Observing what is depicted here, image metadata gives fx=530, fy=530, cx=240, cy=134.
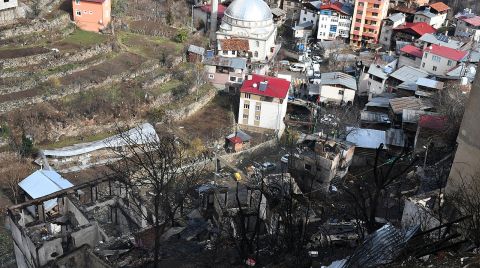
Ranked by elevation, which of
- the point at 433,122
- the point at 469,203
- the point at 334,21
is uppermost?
the point at 469,203

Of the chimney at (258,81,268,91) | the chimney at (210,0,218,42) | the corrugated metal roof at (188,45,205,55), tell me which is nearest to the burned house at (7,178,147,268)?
the chimney at (258,81,268,91)

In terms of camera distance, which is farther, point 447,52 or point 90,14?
point 447,52

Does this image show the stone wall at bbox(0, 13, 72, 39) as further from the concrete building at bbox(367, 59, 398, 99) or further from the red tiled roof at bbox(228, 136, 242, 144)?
the concrete building at bbox(367, 59, 398, 99)

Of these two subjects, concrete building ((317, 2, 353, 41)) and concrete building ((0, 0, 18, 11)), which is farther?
concrete building ((317, 2, 353, 41))

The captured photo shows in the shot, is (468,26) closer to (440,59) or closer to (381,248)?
(440,59)

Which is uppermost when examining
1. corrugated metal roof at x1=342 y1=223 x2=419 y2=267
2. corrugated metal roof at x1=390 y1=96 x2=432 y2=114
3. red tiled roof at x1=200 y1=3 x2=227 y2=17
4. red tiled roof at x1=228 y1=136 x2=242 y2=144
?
corrugated metal roof at x1=342 y1=223 x2=419 y2=267

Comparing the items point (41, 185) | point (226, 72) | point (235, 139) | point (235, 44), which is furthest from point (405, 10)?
point (41, 185)

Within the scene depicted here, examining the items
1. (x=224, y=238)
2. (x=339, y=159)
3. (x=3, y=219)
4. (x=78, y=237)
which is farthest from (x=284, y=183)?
(x=3, y=219)
